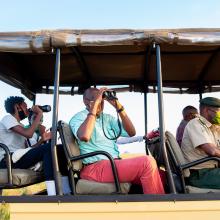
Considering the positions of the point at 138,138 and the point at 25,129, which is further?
the point at 138,138

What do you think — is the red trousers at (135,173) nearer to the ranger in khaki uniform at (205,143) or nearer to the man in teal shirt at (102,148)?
the man in teal shirt at (102,148)

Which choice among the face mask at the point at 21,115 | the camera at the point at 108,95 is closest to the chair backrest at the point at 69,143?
the camera at the point at 108,95

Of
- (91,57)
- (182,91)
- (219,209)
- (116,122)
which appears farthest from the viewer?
(182,91)

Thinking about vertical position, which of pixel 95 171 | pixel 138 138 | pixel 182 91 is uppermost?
pixel 182 91

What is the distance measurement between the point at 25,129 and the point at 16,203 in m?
1.14

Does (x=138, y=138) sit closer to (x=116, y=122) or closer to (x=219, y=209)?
(x=116, y=122)

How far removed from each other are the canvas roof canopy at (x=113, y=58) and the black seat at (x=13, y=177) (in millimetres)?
1006

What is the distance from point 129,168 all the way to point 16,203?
1.01 metres

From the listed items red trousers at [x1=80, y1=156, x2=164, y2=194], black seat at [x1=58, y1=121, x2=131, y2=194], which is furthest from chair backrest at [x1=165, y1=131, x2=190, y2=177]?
black seat at [x1=58, y1=121, x2=131, y2=194]

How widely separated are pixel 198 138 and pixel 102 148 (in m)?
0.91

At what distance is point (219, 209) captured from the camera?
143 inches

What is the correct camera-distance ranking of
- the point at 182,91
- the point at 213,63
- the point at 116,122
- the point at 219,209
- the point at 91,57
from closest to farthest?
1. the point at 219,209
2. the point at 116,122
3. the point at 91,57
4. the point at 213,63
5. the point at 182,91

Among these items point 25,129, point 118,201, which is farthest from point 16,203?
point 25,129

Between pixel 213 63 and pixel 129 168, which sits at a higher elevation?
pixel 213 63
